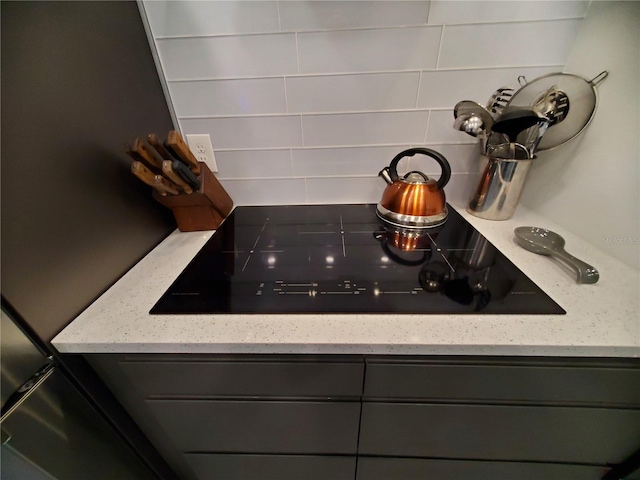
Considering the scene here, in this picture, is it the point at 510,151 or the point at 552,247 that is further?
the point at 510,151

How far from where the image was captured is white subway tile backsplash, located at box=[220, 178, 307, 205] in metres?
0.91

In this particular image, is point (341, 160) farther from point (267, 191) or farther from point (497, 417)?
point (497, 417)

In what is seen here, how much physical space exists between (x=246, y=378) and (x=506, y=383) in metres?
0.50

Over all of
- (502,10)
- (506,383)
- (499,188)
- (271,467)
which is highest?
(502,10)

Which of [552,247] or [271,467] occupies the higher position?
[552,247]

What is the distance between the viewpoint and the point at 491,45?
688mm

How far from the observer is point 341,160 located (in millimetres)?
866

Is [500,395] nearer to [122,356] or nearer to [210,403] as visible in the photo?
[210,403]

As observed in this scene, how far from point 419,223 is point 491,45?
543 millimetres

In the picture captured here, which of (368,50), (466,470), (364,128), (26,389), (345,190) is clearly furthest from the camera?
(345,190)

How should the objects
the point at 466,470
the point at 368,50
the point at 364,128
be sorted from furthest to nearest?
the point at 364,128
the point at 368,50
the point at 466,470

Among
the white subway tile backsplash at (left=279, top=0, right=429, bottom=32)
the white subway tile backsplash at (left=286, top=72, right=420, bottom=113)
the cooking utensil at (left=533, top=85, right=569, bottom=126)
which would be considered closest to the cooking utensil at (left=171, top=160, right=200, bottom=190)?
the white subway tile backsplash at (left=286, top=72, right=420, bottom=113)

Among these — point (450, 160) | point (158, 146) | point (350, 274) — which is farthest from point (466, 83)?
point (158, 146)

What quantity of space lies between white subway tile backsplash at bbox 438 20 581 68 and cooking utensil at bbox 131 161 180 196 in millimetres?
846
